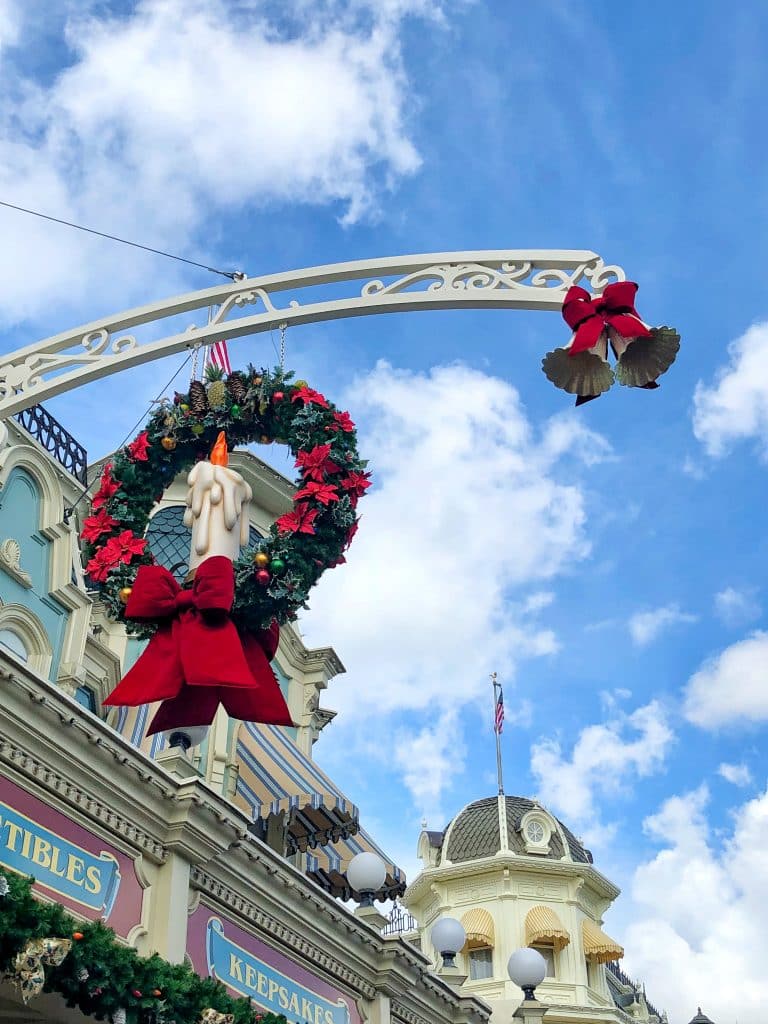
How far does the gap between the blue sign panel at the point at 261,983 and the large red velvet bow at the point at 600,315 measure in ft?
17.7

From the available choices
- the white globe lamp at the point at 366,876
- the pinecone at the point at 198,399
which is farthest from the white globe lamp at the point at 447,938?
the pinecone at the point at 198,399

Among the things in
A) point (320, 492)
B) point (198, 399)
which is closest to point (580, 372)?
point (320, 492)

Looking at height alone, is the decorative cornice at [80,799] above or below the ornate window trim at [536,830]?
below

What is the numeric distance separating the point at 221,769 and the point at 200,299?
9.31 m

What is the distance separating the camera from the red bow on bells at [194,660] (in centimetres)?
890

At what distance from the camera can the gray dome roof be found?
3388cm

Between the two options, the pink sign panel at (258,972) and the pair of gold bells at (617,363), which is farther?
the pink sign panel at (258,972)

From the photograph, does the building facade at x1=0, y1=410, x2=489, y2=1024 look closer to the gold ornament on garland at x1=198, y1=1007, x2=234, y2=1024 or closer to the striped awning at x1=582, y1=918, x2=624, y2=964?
the gold ornament on garland at x1=198, y1=1007, x2=234, y2=1024

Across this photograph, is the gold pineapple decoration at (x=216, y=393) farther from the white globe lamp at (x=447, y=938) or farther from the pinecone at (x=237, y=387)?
the white globe lamp at (x=447, y=938)

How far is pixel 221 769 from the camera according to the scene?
1656 centimetres

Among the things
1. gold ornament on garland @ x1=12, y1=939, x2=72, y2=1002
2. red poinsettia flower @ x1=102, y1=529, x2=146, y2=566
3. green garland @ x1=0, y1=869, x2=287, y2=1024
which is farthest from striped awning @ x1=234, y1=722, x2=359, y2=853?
gold ornament on garland @ x1=12, y1=939, x2=72, y2=1002

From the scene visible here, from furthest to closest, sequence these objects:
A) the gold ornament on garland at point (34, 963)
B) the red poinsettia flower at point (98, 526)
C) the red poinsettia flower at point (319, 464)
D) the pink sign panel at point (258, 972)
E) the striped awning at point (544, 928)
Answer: the striped awning at point (544, 928)
the red poinsettia flower at point (98, 526)
the red poinsettia flower at point (319, 464)
the pink sign panel at point (258, 972)
the gold ornament on garland at point (34, 963)

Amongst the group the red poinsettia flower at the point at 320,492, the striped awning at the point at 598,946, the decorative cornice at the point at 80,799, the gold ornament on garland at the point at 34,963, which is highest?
the striped awning at the point at 598,946

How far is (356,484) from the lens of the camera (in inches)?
405
